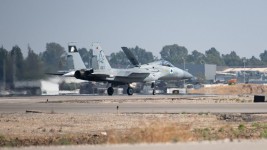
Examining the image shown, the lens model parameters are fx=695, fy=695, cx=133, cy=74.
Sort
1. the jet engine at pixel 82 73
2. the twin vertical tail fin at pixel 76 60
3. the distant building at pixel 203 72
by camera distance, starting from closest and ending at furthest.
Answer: the jet engine at pixel 82 73, the twin vertical tail fin at pixel 76 60, the distant building at pixel 203 72

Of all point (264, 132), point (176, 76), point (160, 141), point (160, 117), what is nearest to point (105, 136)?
point (160, 141)

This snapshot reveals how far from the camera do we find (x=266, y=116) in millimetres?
37812

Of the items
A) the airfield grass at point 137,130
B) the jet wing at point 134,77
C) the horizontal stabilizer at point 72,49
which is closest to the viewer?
the airfield grass at point 137,130

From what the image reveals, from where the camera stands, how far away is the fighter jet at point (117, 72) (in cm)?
7856

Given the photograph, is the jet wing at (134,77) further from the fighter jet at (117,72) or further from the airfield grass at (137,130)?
the airfield grass at (137,130)

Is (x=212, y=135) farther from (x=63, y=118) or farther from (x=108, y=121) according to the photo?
(x=63, y=118)

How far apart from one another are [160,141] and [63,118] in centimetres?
1424

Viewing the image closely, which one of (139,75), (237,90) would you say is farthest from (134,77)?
(237,90)

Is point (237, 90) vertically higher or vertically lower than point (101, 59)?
lower

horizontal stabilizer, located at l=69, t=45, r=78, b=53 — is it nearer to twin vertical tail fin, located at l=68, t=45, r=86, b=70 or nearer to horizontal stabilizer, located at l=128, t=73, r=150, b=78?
twin vertical tail fin, located at l=68, t=45, r=86, b=70

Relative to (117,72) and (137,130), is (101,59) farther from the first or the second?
(137,130)

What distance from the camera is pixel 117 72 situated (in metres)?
81.6

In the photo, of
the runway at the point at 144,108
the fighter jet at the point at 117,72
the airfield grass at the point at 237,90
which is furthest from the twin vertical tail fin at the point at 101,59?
the runway at the point at 144,108

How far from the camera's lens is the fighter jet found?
78.6m
